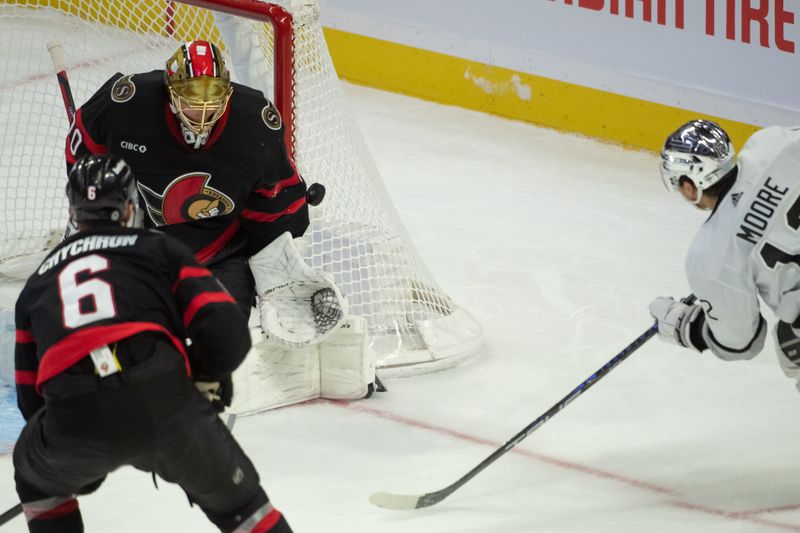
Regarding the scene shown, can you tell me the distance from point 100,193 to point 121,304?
233 mm

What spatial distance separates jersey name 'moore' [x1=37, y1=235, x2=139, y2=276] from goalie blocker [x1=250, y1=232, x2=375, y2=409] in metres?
1.29

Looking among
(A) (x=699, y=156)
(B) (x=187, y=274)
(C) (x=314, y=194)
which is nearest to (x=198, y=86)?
(C) (x=314, y=194)

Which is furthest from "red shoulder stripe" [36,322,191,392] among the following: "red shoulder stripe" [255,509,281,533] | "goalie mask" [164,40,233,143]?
"goalie mask" [164,40,233,143]

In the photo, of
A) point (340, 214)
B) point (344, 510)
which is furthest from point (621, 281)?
point (344, 510)

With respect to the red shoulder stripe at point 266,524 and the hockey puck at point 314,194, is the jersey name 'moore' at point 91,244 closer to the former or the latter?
the red shoulder stripe at point 266,524

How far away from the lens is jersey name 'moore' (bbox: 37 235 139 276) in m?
2.33

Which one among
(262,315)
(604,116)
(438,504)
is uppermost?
(604,116)

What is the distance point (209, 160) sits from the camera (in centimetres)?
333

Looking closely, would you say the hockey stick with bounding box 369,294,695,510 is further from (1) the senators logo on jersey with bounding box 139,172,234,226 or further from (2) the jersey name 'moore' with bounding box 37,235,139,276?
(2) the jersey name 'moore' with bounding box 37,235,139,276

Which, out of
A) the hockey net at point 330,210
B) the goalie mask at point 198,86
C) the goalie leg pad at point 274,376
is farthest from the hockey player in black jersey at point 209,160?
the hockey net at point 330,210

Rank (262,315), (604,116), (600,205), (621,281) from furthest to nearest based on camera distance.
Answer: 1. (604,116)
2. (600,205)
3. (621,281)
4. (262,315)

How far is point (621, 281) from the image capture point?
16.1ft

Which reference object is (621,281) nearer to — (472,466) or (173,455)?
(472,466)

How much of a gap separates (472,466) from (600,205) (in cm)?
231
